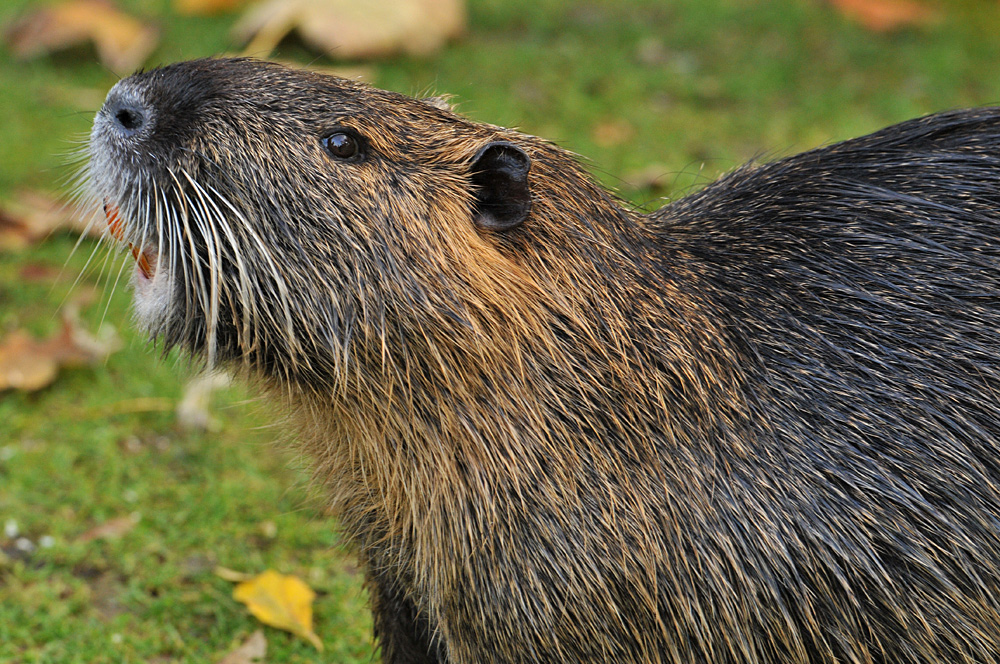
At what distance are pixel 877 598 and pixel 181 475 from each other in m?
2.08

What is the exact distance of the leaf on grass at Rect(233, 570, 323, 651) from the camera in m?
2.69

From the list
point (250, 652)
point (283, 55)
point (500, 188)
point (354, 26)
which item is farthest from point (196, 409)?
point (354, 26)

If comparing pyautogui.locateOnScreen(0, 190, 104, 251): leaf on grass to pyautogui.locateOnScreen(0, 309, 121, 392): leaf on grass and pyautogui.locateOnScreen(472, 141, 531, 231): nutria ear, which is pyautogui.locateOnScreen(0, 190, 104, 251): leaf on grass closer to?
pyautogui.locateOnScreen(0, 309, 121, 392): leaf on grass

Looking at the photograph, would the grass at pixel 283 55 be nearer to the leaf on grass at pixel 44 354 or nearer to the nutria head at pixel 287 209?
the leaf on grass at pixel 44 354

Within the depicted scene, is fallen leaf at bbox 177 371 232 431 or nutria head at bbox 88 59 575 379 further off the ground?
nutria head at bbox 88 59 575 379

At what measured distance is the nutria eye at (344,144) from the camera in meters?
1.87

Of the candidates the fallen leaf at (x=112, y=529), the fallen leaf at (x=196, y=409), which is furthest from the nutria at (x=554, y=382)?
the fallen leaf at (x=196, y=409)

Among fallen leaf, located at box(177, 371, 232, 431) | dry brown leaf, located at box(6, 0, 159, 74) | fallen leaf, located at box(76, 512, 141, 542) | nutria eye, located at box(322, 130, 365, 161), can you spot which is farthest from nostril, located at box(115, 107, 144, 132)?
dry brown leaf, located at box(6, 0, 159, 74)

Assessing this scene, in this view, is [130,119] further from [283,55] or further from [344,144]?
[283,55]

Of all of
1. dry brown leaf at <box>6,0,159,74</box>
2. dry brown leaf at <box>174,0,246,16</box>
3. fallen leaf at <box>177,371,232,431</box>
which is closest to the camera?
fallen leaf at <box>177,371,232,431</box>

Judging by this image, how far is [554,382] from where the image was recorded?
195 centimetres

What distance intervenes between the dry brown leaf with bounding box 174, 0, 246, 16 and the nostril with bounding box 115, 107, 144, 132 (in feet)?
14.6

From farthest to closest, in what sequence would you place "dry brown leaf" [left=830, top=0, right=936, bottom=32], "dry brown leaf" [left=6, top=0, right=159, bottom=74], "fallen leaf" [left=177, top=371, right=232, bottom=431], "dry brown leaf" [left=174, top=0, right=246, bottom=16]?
"dry brown leaf" [left=174, top=0, right=246, bottom=16], "dry brown leaf" [left=830, top=0, right=936, bottom=32], "dry brown leaf" [left=6, top=0, right=159, bottom=74], "fallen leaf" [left=177, top=371, right=232, bottom=431]

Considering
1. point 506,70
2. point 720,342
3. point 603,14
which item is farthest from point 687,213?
point 603,14
